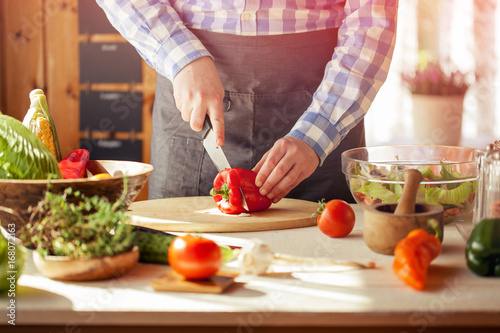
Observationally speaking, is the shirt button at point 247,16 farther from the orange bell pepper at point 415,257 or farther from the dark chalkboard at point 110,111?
the dark chalkboard at point 110,111

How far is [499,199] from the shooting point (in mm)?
1276

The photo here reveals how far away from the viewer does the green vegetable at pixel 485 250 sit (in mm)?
1095

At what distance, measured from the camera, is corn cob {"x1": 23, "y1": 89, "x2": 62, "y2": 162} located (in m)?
1.47

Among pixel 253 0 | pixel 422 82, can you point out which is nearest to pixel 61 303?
pixel 253 0

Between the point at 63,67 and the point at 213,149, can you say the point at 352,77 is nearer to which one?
the point at 213,149

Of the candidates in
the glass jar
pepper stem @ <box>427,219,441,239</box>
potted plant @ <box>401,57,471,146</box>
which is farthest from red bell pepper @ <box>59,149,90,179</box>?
potted plant @ <box>401,57,471,146</box>

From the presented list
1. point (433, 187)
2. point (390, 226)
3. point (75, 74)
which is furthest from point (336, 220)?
point (75, 74)

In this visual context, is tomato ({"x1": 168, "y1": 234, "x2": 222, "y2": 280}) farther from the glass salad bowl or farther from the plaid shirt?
the plaid shirt

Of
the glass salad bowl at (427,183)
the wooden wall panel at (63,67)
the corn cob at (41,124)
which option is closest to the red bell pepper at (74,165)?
the corn cob at (41,124)

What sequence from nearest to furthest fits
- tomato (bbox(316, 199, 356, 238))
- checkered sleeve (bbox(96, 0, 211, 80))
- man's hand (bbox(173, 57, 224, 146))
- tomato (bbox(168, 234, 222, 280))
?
tomato (bbox(168, 234, 222, 280)) < tomato (bbox(316, 199, 356, 238)) < man's hand (bbox(173, 57, 224, 146)) < checkered sleeve (bbox(96, 0, 211, 80))

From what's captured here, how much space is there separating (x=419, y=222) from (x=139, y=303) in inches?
22.8

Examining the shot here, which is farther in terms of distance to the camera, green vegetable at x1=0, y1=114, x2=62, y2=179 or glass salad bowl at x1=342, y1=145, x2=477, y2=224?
glass salad bowl at x1=342, y1=145, x2=477, y2=224

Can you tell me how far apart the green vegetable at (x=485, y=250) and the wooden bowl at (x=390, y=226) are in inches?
4.7

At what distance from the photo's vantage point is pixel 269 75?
194 cm
